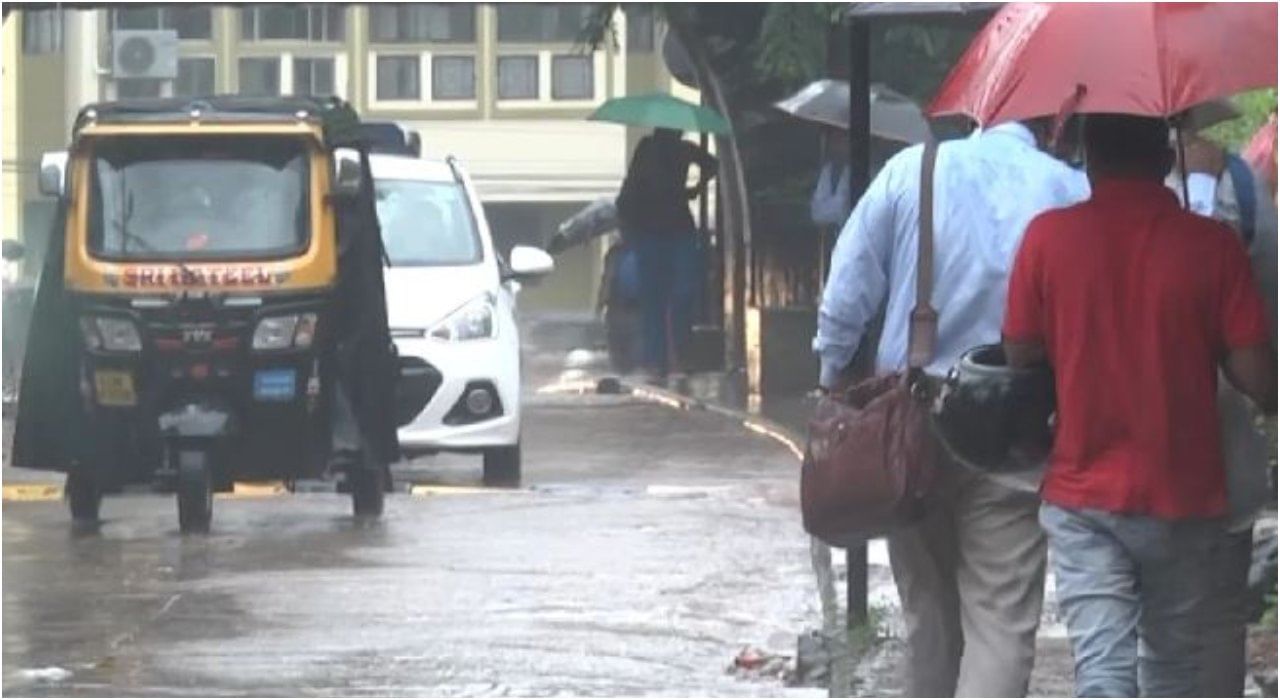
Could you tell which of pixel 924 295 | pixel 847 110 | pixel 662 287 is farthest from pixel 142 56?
pixel 924 295

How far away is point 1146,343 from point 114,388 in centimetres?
834

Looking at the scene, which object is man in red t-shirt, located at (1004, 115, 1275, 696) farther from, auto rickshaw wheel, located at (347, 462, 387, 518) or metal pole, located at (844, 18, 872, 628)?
auto rickshaw wheel, located at (347, 462, 387, 518)

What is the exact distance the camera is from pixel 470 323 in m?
16.5

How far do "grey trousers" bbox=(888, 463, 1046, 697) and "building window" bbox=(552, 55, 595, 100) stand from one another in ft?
136

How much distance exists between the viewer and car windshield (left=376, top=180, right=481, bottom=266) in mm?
16922

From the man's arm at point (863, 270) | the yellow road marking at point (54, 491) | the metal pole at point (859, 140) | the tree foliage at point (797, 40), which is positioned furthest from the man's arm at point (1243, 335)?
the tree foliage at point (797, 40)

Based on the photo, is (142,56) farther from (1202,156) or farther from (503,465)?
(1202,156)

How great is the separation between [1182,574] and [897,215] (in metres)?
1.24

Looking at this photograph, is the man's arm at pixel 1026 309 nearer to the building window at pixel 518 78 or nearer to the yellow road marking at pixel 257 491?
the yellow road marking at pixel 257 491

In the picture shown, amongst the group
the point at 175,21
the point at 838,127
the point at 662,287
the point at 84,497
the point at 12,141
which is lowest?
the point at 12,141

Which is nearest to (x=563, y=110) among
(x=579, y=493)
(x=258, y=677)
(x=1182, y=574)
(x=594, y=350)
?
(x=594, y=350)

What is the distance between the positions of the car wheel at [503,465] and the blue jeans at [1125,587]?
9960 millimetres

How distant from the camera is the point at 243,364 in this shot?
14.0 m

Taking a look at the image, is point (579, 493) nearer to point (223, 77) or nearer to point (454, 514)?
point (454, 514)
